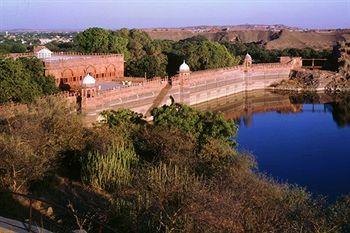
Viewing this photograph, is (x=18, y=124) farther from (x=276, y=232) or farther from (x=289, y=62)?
(x=289, y=62)

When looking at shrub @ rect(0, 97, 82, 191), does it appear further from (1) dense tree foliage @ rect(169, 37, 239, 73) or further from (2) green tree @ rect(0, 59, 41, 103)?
(1) dense tree foliage @ rect(169, 37, 239, 73)

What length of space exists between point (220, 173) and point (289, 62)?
3588cm

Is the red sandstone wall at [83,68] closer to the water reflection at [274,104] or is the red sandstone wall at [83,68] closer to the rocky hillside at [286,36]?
the water reflection at [274,104]

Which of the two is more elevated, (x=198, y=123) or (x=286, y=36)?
(x=286, y=36)

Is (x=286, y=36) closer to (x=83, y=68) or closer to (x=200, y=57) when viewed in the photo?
(x=200, y=57)

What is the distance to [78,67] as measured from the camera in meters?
30.2

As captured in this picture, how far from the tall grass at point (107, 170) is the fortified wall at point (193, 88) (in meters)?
11.0

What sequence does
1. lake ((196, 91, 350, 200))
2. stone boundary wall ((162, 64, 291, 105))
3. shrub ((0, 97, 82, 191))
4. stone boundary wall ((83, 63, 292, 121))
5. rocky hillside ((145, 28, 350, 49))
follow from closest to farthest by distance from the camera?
shrub ((0, 97, 82, 191))
lake ((196, 91, 350, 200))
stone boundary wall ((83, 63, 292, 121))
stone boundary wall ((162, 64, 291, 105))
rocky hillside ((145, 28, 350, 49))

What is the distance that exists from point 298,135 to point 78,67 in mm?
12835

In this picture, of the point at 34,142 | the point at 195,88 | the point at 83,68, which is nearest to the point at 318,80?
the point at 195,88

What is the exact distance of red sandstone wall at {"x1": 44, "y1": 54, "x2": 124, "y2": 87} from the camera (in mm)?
28531

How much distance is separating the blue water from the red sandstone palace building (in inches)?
345

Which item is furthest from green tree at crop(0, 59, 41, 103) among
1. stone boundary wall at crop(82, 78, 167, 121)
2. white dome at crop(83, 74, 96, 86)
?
stone boundary wall at crop(82, 78, 167, 121)

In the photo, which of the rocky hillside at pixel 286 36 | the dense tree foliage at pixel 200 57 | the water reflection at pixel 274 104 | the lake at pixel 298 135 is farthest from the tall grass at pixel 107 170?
the rocky hillside at pixel 286 36
